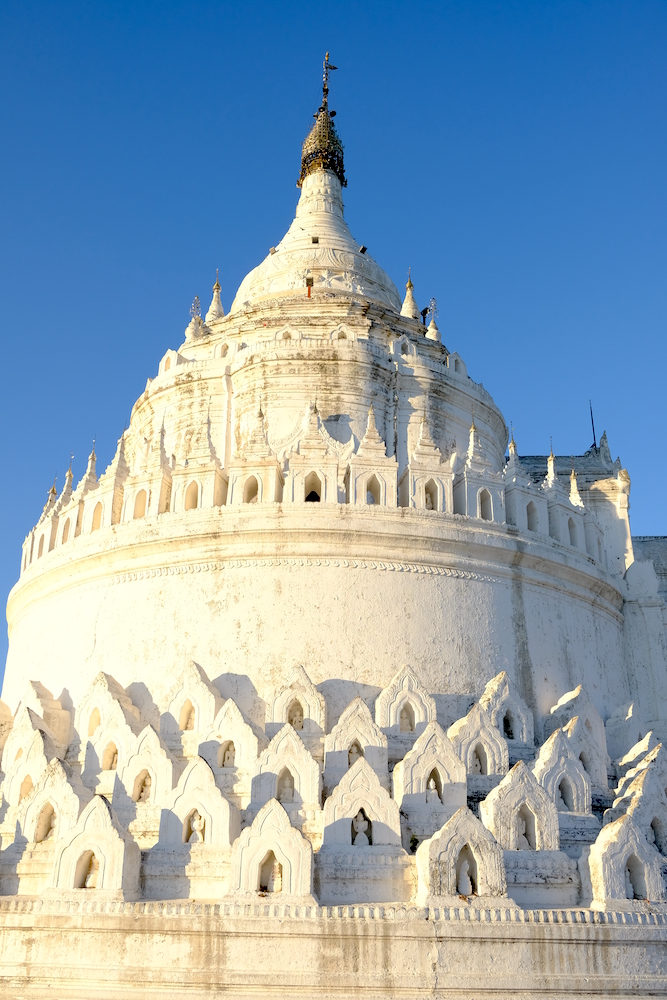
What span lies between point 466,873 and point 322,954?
220 cm

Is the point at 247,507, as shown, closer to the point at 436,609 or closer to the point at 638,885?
the point at 436,609

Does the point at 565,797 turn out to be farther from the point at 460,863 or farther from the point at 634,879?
the point at 460,863

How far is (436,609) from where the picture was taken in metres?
17.7

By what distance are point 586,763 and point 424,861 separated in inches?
177

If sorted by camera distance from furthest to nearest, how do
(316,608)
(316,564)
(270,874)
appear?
(316,564) < (316,608) < (270,874)

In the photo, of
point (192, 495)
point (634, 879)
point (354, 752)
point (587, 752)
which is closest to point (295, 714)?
point (354, 752)

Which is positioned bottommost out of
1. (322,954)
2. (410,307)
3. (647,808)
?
(322,954)

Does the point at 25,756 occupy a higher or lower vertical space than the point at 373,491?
lower

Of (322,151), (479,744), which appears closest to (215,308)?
(322,151)

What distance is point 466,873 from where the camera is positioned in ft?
43.2

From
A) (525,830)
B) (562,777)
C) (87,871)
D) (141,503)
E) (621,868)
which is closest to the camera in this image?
(87,871)

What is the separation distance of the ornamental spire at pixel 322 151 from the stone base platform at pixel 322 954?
27778mm

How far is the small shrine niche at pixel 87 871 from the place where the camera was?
1328 centimetres

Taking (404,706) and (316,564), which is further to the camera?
(316,564)
